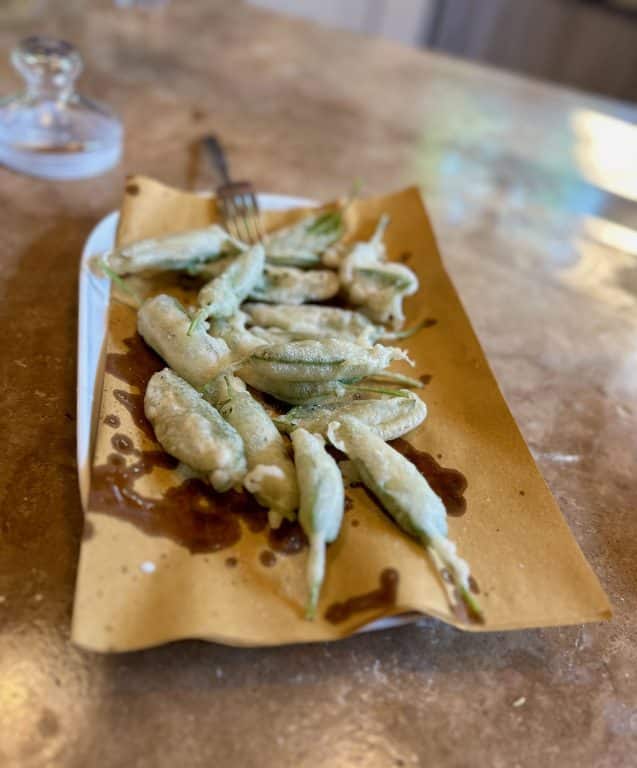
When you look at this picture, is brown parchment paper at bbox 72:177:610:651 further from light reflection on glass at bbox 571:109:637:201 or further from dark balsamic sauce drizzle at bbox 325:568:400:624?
light reflection on glass at bbox 571:109:637:201

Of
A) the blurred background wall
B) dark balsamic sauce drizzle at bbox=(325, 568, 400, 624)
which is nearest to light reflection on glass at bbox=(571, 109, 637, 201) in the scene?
dark balsamic sauce drizzle at bbox=(325, 568, 400, 624)

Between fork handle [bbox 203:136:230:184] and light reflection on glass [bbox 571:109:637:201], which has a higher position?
light reflection on glass [bbox 571:109:637:201]

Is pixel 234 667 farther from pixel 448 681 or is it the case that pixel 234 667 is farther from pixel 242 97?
pixel 242 97

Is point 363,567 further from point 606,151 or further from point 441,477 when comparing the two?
point 606,151

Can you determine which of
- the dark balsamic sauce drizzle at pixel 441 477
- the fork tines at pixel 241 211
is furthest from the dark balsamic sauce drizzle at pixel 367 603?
the fork tines at pixel 241 211

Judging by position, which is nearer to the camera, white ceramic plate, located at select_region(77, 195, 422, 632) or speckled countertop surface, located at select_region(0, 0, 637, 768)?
speckled countertop surface, located at select_region(0, 0, 637, 768)

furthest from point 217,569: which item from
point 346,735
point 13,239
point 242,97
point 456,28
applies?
point 456,28
